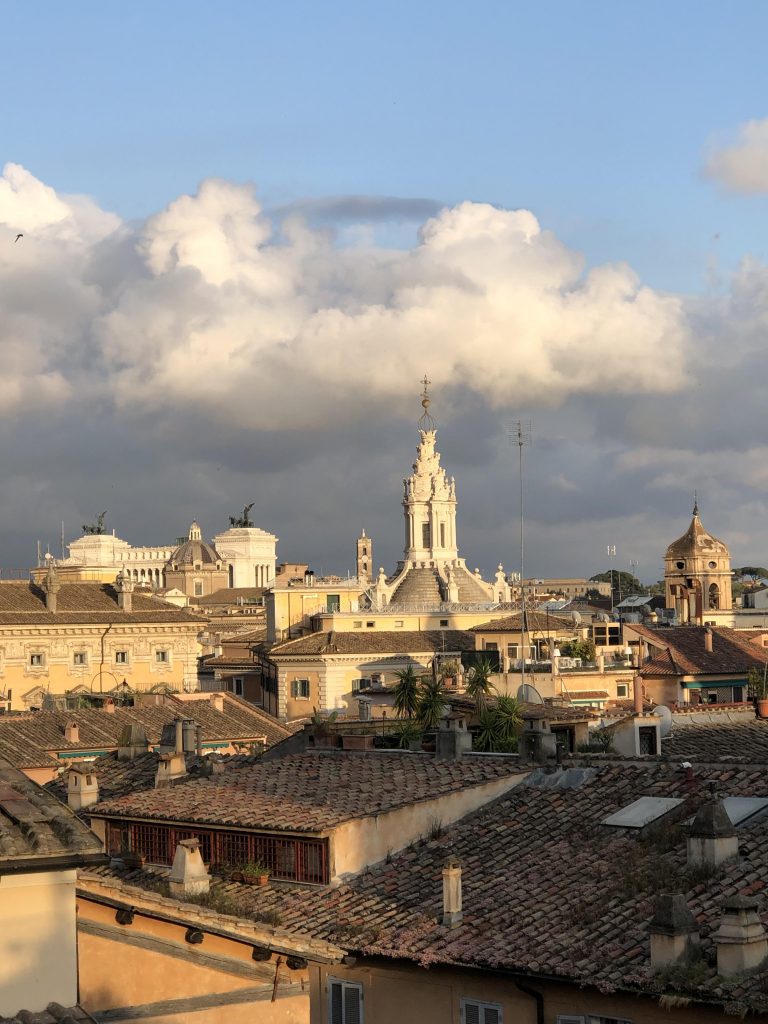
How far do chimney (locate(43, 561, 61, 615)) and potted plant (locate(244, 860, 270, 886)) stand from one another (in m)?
63.5

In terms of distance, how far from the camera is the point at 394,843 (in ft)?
72.0

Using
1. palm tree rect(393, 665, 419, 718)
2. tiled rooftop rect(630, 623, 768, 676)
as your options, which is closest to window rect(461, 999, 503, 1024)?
palm tree rect(393, 665, 419, 718)

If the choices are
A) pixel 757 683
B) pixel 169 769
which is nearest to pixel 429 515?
pixel 757 683

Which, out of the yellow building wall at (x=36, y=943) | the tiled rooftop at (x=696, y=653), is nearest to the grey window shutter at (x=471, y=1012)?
the yellow building wall at (x=36, y=943)

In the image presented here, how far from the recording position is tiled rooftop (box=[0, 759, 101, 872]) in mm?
11922

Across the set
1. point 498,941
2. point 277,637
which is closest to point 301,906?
point 498,941

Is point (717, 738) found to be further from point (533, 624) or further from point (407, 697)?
point (533, 624)

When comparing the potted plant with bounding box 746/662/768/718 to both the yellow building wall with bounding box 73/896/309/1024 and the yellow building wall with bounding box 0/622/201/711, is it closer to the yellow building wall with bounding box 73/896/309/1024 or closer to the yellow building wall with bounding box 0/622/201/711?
the yellow building wall with bounding box 0/622/201/711

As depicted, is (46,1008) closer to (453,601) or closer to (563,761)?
(563,761)

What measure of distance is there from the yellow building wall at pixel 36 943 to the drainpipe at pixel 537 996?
6.33m

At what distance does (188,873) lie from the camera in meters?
21.3

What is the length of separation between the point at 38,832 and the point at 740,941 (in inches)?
256

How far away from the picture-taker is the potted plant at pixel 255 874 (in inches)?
864

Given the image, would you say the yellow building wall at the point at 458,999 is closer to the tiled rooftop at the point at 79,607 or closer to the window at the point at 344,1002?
the window at the point at 344,1002
